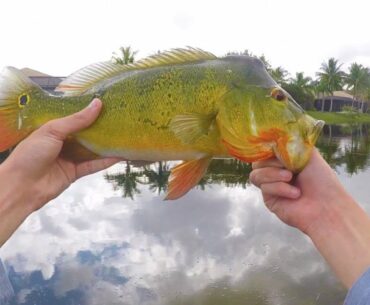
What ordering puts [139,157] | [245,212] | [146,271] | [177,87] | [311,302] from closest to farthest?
[177,87] < [139,157] < [311,302] < [146,271] < [245,212]

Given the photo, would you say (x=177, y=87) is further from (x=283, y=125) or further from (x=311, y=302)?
(x=311, y=302)

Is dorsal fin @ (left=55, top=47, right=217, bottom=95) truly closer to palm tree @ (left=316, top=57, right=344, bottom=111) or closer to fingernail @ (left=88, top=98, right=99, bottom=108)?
fingernail @ (left=88, top=98, right=99, bottom=108)

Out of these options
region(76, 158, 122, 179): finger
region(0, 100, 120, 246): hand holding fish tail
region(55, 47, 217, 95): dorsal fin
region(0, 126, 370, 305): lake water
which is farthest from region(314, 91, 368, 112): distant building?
region(0, 100, 120, 246): hand holding fish tail

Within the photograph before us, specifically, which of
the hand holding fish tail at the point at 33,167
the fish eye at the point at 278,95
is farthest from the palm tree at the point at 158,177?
the fish eye at the point at 278,95

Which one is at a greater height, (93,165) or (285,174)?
(285,174)

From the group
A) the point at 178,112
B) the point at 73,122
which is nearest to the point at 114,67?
the point at 73,122

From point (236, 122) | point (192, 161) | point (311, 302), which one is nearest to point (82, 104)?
point (192, 161)

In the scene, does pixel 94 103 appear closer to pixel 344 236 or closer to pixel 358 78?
pixel 344 236
